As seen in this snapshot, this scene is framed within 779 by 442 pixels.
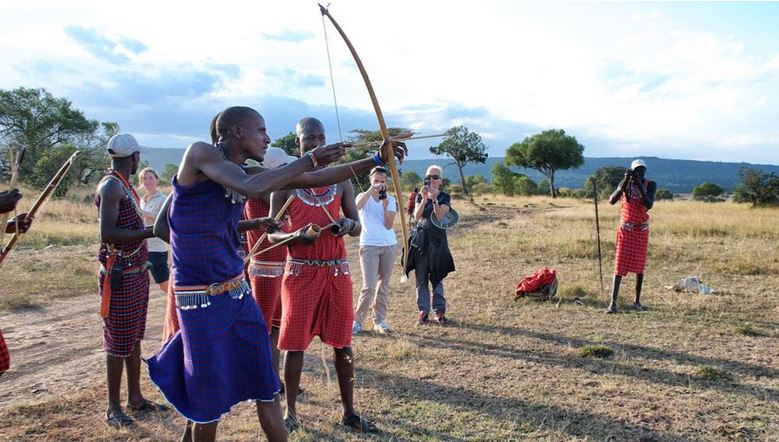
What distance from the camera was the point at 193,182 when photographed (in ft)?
8.71

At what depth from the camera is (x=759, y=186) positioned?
102 feet

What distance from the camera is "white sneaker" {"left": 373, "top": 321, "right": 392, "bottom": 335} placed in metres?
6.76

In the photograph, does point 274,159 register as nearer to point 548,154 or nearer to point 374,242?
point 374,242

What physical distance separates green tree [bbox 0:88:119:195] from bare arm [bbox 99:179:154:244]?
80.2ft

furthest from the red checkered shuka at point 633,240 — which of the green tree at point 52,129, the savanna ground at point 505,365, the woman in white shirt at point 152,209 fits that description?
the green tree at point 52,129

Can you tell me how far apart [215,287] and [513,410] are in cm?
276

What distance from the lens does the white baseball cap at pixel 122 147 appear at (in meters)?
4.05

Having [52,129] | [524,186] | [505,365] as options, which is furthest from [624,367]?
[524,186]

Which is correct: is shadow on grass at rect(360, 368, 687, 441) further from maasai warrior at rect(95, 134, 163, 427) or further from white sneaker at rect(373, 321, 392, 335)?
maasai warrior at rect(95, 134, 163, 427)

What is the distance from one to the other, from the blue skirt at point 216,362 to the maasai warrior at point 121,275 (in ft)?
4.40

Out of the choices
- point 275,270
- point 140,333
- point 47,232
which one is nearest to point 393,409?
point 275,270

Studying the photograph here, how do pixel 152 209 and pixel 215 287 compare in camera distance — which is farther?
pixel 152 209

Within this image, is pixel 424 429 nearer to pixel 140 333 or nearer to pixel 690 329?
pixel 140 333

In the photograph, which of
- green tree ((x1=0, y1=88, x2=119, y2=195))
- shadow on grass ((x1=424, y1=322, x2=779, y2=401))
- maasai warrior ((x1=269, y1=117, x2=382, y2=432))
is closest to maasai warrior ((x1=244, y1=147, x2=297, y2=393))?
maasai warrior ((x1=269, y1=117, x2=382, y2=432))
